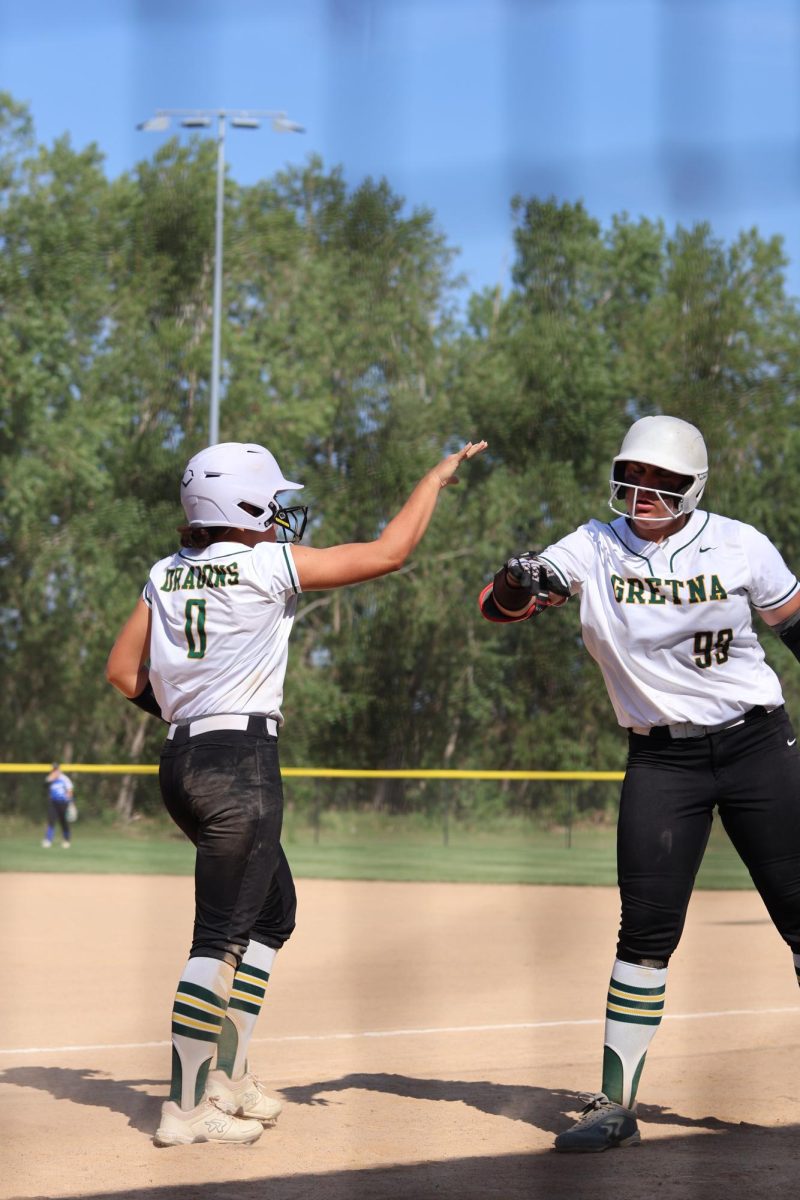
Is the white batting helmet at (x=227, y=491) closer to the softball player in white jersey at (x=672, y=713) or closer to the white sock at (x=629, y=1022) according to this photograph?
the softball player in white jersey at (x=672, y=713)

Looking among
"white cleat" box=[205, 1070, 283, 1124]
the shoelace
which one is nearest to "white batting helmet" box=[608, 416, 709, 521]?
the shoelace

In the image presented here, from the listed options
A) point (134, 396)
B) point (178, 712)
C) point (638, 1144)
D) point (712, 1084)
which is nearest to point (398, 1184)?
point (638, 1144)

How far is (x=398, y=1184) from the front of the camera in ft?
13.1

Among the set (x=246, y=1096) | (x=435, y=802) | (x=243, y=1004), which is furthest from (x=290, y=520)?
(x=435, y=802)

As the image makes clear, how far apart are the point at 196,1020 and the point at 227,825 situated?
530 millimetres

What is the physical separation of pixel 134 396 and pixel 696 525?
95.9 ft

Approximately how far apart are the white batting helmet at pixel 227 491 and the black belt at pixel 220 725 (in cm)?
55

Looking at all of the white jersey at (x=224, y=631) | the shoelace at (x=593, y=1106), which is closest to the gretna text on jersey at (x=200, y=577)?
the white jersey at (x=224, y=631)

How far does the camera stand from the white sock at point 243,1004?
4758 mm

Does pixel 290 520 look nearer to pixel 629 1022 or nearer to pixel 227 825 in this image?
pixel 227 825

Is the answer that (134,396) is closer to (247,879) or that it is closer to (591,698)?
(591,698)

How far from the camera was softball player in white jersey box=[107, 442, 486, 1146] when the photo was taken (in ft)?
14.4

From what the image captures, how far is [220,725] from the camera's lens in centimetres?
448

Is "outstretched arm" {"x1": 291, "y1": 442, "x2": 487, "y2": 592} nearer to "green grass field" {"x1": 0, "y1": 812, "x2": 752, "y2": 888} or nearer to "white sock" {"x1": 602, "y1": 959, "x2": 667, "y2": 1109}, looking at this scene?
"white sock" {"x1": 602, "y1": 959, "x2": 667, "y2": 1109}
